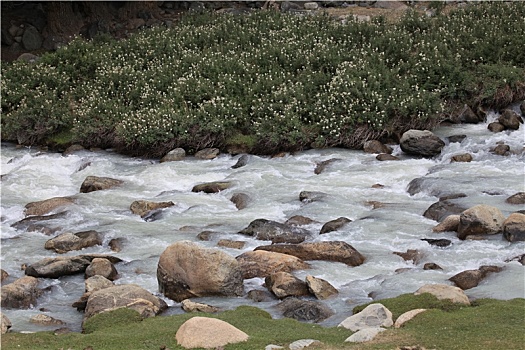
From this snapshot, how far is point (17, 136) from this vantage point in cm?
2850

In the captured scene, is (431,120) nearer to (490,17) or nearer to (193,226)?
(490,17)

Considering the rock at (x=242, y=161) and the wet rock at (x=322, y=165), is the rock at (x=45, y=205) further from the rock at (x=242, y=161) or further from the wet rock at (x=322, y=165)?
the wet rock at (x=322, y=165)

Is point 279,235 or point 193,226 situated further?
point 193,226

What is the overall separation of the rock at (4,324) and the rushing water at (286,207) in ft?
1.23

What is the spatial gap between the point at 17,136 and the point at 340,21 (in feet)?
44.5

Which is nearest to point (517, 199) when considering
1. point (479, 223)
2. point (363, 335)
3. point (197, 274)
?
point (479, 223)

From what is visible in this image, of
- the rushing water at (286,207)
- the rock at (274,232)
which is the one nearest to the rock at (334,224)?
the rushing water at (286,207)

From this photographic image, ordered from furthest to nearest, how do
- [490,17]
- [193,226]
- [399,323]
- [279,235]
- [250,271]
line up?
1. [490,17]
2. [193,226]
3. [279,235]
4. [250,271]
5. [399,323]

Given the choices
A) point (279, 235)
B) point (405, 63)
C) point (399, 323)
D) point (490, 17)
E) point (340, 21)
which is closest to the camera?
point (399, 323)

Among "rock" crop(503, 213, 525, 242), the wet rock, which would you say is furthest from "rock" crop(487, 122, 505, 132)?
"rock" crop(503, 213, 525, 242)

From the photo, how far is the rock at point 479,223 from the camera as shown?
16.9 meters

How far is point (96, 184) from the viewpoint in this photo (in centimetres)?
2286

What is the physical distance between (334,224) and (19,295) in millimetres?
6894

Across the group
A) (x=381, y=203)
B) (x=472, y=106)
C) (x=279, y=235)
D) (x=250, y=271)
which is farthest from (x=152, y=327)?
(x=472, y=106)
